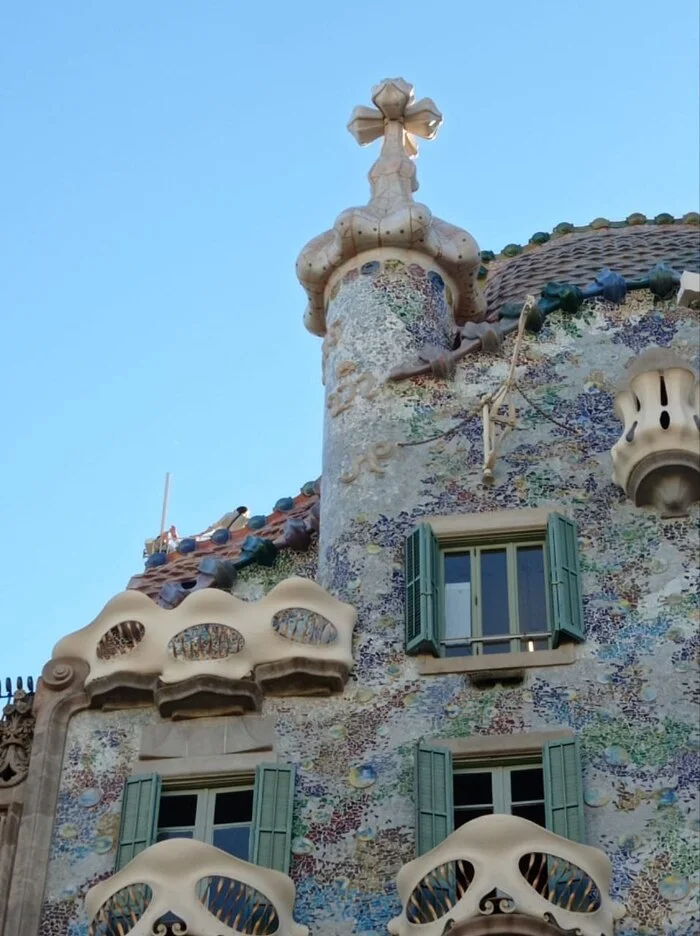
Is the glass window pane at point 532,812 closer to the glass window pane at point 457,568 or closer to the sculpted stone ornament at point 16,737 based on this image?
the glass window pane at point 457,568

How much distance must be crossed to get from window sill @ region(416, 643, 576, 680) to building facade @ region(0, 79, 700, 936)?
23 mm

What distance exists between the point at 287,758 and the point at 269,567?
2.86 metres

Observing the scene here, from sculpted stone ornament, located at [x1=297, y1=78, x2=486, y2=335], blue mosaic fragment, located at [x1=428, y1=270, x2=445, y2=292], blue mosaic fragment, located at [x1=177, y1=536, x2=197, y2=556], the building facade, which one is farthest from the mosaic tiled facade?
blue mosaic fragment, located at [x1=177, y1=536, x2=197, y2=556]

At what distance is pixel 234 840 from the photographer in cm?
1733

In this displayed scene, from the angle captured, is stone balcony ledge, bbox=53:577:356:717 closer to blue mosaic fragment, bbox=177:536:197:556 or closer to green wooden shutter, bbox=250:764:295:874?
green wooden shutter, bbox=250:764:295:874

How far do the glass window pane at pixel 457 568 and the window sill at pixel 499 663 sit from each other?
917mm

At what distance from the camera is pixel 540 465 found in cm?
1939

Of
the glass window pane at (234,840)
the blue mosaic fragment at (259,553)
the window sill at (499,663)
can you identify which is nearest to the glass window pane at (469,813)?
the window sill at (499,663)

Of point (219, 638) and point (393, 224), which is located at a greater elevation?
point (393, 224)

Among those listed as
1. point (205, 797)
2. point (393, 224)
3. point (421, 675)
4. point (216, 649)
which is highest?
point (393, 224)

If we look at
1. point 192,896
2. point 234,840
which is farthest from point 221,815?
point 192,896

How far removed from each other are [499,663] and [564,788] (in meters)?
1.28

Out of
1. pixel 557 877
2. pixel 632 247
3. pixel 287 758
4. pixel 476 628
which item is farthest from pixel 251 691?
pixel 632 247

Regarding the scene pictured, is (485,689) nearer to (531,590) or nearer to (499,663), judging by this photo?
(499,663)
